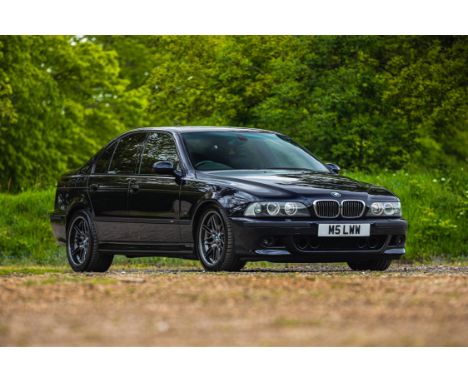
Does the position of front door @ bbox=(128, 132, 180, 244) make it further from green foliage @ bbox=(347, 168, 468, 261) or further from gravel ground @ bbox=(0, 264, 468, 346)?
green foliage @ bbox=(347, 168, 468, 261)

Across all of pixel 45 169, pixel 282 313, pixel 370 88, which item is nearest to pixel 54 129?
pixel 45 169

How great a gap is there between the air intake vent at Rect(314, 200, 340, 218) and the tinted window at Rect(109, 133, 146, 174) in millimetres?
2845

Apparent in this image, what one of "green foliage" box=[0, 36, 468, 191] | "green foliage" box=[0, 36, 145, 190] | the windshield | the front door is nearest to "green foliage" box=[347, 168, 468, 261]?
"green foliage" box=[0, 36, 468, 191]

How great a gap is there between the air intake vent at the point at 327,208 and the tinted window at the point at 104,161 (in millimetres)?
3526

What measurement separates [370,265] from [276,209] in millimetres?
2043

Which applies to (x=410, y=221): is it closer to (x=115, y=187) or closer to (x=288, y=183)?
(x=115, y=187)

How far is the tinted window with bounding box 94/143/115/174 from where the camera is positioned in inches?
610

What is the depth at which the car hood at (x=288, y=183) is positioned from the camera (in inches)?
506

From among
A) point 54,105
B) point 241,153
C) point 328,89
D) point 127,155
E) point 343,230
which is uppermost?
point 328,89

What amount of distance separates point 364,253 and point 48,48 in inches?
1542

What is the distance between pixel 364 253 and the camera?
1320cm

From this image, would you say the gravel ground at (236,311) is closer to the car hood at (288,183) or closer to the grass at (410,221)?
the car hood at (288,183)

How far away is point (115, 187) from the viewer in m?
14.9

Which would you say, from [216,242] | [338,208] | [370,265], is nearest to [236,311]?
[216,242]
